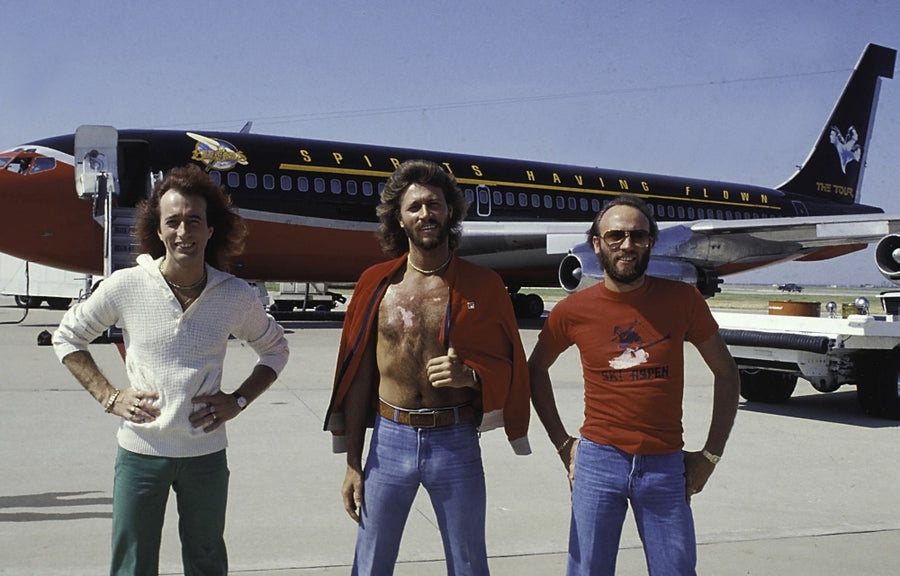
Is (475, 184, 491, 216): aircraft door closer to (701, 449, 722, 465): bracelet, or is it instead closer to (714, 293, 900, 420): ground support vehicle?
(714, 293, 900, 420): ground support vehicle

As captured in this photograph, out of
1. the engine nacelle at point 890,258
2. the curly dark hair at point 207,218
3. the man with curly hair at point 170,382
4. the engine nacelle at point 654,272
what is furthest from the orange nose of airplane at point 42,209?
the man with curly hair at point 170,382

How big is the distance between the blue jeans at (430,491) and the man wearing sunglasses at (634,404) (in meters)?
0.34

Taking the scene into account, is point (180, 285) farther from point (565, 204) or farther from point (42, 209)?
point (565, 204)

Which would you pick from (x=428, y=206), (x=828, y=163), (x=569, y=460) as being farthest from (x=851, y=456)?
(x=828, y=163)

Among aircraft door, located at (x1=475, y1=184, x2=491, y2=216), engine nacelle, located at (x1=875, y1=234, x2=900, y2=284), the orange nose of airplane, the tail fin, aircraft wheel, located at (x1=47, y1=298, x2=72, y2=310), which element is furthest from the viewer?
aircraft wheel, located at (x1=47, y1=298, x2=72, y2=310)

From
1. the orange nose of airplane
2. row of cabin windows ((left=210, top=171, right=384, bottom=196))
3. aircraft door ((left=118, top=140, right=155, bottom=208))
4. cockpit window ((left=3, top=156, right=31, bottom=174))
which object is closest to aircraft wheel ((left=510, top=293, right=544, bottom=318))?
row of cabin windows ((left=210, top=171, right=384, bottom=196))

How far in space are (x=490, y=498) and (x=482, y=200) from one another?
44.6ft

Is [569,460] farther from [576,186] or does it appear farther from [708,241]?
[576,186]

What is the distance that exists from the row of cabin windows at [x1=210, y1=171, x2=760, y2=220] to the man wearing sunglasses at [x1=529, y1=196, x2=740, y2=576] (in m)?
12.0

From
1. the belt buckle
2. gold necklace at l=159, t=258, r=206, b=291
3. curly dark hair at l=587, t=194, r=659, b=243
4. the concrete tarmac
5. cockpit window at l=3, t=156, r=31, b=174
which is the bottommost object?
the concrete tarmac

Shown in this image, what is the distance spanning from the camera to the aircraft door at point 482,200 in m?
18.0

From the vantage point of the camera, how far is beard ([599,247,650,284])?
2.78 metres

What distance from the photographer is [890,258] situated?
9914 millimetres

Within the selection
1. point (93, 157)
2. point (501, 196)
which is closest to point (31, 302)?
point (93, 157)
